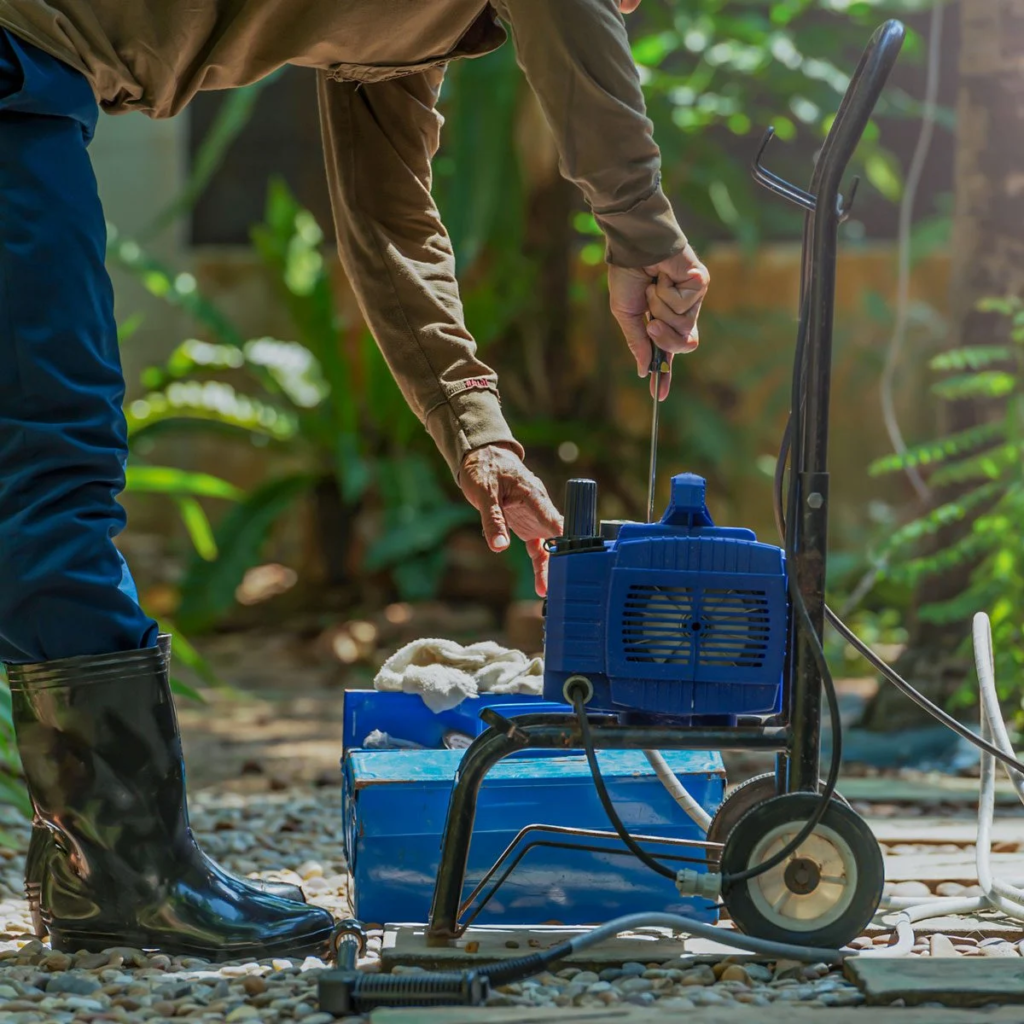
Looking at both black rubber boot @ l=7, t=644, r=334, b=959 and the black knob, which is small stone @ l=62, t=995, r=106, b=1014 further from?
the black knob

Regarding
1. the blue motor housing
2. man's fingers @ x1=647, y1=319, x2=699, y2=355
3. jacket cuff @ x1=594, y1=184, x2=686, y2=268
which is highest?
jacket cuff @ x1=594, y1=184, x2=686, y2=268

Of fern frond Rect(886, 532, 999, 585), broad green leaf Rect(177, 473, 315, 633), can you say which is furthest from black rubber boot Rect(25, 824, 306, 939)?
broad green leaf Rect(177, 473, 315, 633)

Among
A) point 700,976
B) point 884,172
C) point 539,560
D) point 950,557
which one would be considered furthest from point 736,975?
point 884,172

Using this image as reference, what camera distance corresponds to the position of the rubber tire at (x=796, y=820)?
1.47 metres

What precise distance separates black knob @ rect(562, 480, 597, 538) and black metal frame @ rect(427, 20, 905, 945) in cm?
20

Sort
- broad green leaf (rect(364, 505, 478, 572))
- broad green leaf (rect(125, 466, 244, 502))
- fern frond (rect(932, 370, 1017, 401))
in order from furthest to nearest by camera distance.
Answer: broad green leaf (rect(364, 505, 478, 572)) < broad green leaf (rect(125, 466, 244, 502)) < fern frond (rect(932, 370, 1017, 401))

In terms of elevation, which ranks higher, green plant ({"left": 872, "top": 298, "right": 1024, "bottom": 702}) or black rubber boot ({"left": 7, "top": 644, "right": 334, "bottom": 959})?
green plant ({"left": 872, "top": 298, "right": 1024, "bottom": 702})

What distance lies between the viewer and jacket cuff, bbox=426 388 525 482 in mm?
1818

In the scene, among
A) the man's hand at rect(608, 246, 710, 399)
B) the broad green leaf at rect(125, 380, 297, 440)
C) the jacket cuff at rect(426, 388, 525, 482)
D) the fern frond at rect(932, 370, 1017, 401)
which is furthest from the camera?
the broad green leaf at rect(125, 380, 297, 440)

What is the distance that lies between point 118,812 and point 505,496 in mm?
591

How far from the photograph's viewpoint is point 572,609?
1529 mm

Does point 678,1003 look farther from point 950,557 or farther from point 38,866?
point 950,557

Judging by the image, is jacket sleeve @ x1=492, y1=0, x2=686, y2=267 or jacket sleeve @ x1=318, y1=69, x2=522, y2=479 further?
jacket sleeve @ x1=318, y1=69, x2=522, y2=479

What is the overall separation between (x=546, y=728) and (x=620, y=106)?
651 mm
